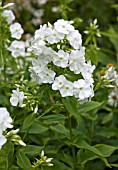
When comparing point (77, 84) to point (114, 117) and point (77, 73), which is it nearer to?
point (77, 73)

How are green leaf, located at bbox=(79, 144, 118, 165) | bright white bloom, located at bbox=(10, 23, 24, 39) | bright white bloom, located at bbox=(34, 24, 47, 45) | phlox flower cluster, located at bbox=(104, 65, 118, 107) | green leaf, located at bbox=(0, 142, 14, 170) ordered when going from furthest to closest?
bright white bloom, located at bbox=(10, 23, 24, 39)
phlox flower cluster, located at bbox=(104, 65, 118, 107)
green leaf, located at bbox=(79, 144, 118, 165)
bright white bloom, located at bbox=(34, 24, 47, 45)
green leaf, located at bbox=(0, 142, 14, 170)

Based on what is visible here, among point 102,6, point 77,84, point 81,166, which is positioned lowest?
point 81,166

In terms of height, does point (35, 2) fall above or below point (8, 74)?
above

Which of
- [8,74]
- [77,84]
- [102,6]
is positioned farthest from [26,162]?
[102,6]

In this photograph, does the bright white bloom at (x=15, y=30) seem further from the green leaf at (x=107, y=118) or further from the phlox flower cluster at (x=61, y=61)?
the green leaf at (x=107, y=118)

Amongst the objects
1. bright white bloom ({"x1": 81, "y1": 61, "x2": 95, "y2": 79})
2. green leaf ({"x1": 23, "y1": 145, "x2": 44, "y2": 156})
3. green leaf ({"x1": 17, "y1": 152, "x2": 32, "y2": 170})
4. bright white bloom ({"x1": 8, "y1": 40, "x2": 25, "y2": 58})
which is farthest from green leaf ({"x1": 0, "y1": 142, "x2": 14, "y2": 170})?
bright white bloom ({"x1": 8, "y1": 40, "x2": 25, "y2": 58})

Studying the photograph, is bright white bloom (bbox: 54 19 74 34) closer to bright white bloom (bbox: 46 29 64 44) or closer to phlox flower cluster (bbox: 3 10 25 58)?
bright white bloom (bbox: 46 29 64 44)

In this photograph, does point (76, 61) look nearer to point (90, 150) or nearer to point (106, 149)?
point (90, 150)
